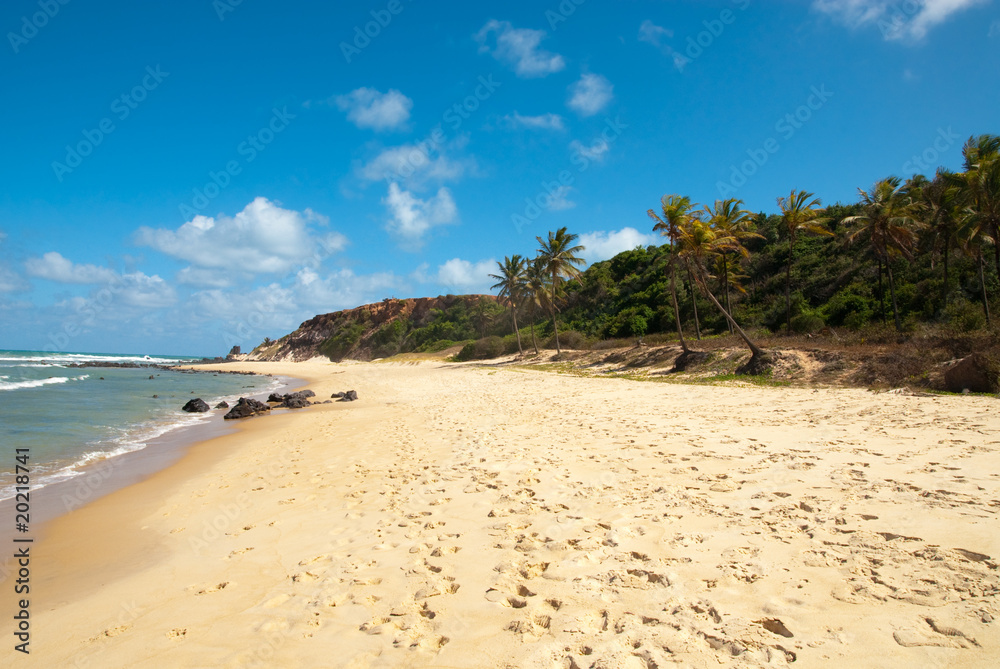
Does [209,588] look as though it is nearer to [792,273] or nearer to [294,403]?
[294,403]

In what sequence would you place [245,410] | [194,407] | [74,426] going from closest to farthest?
1. [74,426]
2. [245,410]
3. [194,407]

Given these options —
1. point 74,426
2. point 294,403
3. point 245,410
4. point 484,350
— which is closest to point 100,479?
point 74,426

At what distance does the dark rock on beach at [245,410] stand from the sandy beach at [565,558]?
7665 mm

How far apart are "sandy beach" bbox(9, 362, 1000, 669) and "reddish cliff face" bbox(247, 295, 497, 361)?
59.9 metres

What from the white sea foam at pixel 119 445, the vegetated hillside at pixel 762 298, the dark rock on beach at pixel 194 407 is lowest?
the white sea foam at pixel 119 445

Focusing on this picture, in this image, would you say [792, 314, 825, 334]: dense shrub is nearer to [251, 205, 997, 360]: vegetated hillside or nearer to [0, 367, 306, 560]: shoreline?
[251, 205, 997, 360]: vegetated hillside

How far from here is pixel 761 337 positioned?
21.9 metres

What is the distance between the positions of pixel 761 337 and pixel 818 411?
14893 millimetres

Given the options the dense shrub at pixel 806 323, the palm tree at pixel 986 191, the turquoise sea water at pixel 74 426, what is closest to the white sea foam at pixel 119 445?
the turquoise sea water at pixel 74 426

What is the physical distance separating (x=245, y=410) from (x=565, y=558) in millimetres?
14432

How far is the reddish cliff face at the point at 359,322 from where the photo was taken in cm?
6831

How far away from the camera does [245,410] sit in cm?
1500

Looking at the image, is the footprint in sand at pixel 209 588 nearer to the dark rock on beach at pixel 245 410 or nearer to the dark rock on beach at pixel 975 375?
the dark rock on beach at pixel 245 410

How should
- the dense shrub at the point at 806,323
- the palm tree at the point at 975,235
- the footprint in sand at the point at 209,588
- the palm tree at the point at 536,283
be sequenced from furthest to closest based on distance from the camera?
the palm tree at the point at 536,283 < the dense shrub at the point at 806,323 < the palm tree at the point at 975,235 < the footprint in sand at the point at 209,588
